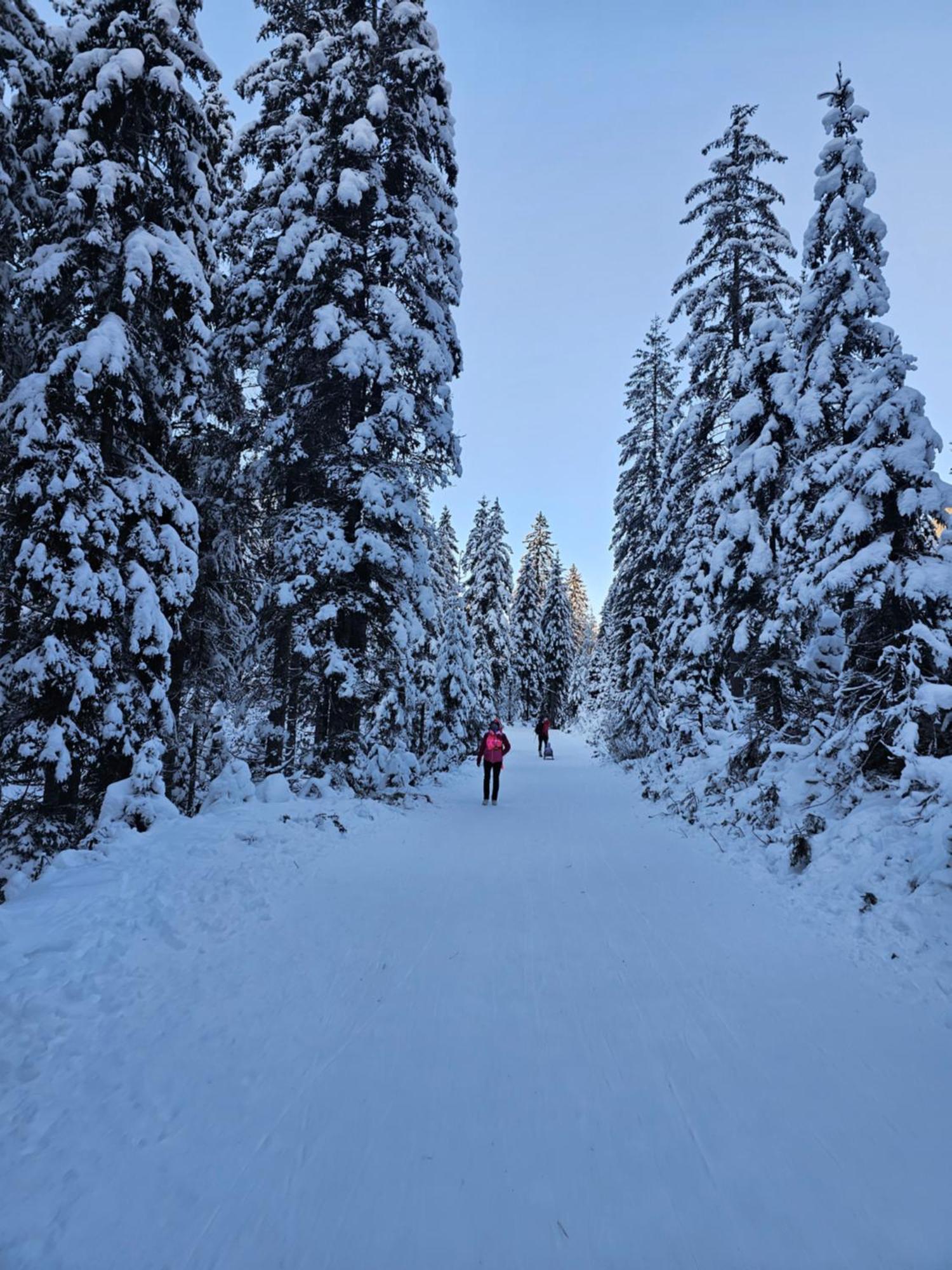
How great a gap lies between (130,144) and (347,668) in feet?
30.4

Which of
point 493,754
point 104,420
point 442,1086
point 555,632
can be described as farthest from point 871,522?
Answer: point 555,632

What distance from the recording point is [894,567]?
747 cm

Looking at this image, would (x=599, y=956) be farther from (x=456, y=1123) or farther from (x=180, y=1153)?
(x=180, y=1153)

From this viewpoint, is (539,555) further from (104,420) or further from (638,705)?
(104,420)

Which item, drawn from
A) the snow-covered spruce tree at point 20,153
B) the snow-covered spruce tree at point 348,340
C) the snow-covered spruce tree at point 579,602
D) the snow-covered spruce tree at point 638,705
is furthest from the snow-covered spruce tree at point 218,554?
the snow-covered spruce tree at point 579,602

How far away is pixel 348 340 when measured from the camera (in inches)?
421

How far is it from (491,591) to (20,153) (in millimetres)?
33770

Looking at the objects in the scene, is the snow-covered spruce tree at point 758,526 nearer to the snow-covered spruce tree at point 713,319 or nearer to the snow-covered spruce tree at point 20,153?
the snow-covered spruce tree at point 713,319

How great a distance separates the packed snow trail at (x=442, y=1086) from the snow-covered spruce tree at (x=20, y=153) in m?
9.43

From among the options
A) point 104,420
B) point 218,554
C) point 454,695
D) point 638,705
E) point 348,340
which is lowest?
point 638,705

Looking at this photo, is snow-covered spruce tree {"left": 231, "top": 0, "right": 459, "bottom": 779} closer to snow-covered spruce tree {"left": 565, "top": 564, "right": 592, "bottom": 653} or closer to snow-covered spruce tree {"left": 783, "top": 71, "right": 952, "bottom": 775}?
snow-covered spruce tree {"left": 783, "top": 71, "right": 952, "bottom": 775}

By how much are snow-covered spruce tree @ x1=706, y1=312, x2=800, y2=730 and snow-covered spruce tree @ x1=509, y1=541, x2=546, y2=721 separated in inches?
1348

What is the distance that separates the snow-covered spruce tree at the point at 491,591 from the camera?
1644 inches

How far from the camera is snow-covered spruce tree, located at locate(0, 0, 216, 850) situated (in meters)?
7.98
